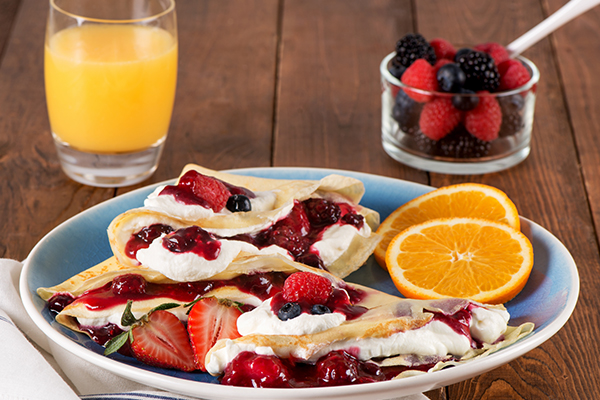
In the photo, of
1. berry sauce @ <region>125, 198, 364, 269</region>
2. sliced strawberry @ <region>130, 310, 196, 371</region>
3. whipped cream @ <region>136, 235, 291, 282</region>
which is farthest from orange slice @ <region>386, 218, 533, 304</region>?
sliced strawberry @ <region>130, 310, 196, 371</region>

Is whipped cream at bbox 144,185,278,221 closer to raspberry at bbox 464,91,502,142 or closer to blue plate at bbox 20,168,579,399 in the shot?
blue plate at bbox 20,168,579,399

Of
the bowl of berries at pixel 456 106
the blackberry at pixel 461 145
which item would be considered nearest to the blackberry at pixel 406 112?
the bowl of berries at pixel 456 106

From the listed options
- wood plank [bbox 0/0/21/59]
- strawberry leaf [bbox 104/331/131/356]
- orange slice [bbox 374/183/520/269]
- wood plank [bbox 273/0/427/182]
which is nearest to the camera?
strawberry leaf [bbox 104/331/131/356]

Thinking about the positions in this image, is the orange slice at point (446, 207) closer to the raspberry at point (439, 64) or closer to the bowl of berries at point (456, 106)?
the bowl of berries at point (456, 106)

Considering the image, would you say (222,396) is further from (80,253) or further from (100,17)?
(100,17)

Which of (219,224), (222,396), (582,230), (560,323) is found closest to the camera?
(222,396)

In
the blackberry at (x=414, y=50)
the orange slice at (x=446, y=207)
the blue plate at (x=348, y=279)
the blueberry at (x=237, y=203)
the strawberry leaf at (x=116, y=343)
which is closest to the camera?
the blue plate at (x=348, y=279)

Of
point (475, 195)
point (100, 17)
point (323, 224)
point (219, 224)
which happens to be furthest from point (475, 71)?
point (100, 17)
